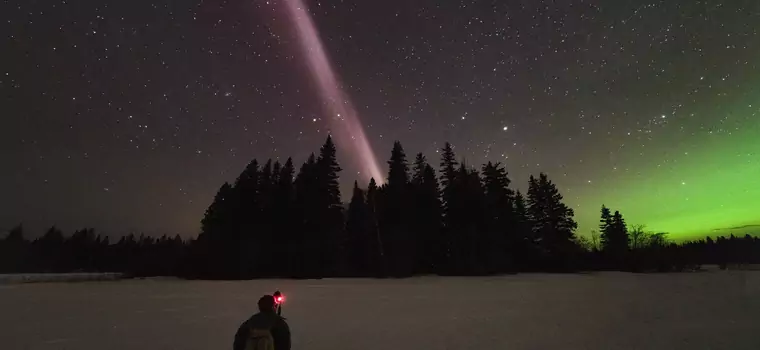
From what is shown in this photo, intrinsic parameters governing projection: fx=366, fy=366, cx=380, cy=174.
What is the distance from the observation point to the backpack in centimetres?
384

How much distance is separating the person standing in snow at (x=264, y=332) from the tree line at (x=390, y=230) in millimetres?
34707

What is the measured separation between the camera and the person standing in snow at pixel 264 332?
387 cm

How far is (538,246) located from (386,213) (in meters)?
20.6

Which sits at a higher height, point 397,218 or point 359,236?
point 397,218

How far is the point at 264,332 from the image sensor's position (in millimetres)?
3920

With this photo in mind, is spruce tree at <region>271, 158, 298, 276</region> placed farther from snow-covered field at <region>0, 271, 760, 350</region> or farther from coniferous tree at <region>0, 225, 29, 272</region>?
coniferous tree at <region>0, 225, 29, 272</region>

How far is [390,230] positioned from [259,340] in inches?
1513

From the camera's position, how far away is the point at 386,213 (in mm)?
44844

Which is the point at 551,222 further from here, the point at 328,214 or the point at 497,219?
the point at 328,214

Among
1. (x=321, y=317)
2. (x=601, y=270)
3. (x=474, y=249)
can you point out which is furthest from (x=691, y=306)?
(x=601, y=270)

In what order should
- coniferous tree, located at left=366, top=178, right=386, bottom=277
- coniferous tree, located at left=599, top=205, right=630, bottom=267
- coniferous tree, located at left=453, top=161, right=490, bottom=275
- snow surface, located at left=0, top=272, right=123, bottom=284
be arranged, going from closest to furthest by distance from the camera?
1. snow surface, located at left=0, top=272, right=123, bottom=284
2. coniferous tree, located at left=366, top=178, right=386, bottom=277
3. coniferous tree, located at left=453, top=161, right=490, bottom=275
4. coniferous tree, located at left=599, top=205, right=630, bottom=267

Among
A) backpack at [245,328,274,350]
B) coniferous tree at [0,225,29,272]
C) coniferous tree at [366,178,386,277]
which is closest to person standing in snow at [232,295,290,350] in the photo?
backpack at [245,328,274,350]

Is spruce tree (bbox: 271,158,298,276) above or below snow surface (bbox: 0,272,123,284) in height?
above

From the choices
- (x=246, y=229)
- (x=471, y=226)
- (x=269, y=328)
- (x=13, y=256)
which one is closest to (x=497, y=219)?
(x=471, y=226)
